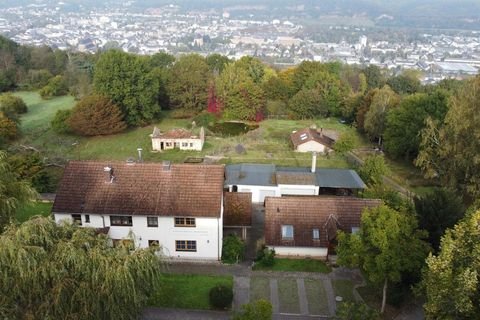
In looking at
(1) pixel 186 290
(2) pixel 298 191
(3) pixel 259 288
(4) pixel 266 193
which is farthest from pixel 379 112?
(1) pixel 186 290

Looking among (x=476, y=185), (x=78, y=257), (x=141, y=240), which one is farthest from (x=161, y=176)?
(x=476, y=185)

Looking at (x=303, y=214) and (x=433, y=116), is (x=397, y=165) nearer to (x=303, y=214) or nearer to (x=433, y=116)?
(x=433, y=116)

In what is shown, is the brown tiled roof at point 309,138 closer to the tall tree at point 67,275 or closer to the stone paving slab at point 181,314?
the stone paving slab at point 181,314

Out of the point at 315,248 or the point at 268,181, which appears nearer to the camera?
the point at 315,248

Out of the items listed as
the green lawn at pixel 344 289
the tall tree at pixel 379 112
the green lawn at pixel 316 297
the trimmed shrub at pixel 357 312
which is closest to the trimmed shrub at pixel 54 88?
the tall tree at pixel 379 112

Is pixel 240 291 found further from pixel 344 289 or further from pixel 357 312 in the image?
pixel 357 312
